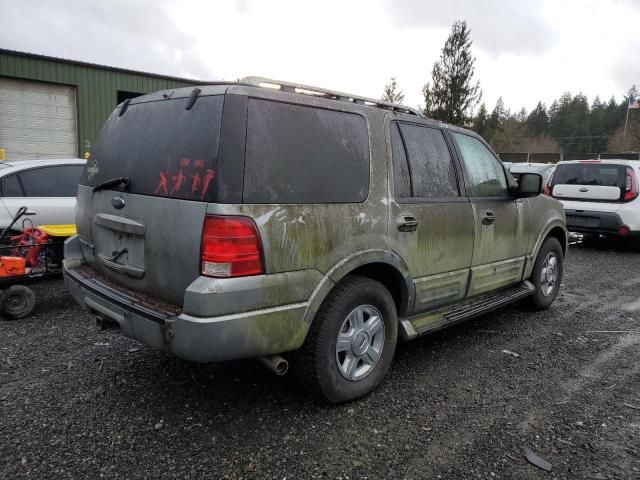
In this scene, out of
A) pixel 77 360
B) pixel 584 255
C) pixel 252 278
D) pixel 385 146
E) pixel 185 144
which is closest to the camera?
pixel 252 278

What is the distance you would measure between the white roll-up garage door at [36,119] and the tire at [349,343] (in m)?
15.9

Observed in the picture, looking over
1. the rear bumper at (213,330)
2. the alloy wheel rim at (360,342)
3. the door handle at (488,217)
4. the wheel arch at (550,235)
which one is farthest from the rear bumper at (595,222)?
the rear bumper at (213,330)

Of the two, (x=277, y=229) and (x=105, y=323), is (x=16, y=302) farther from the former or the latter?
(x=277, y=229)

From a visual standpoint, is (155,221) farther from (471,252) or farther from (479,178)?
(479,178)

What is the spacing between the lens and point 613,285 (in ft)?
22.2

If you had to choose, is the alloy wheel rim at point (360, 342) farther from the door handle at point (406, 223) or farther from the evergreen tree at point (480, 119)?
the evergreen tree at point (480, 119)

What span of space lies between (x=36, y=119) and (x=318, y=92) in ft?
50.6

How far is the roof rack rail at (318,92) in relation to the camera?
9.20 feet

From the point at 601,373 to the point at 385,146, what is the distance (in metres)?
2.46

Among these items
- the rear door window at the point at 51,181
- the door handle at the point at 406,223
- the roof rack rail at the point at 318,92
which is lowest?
the rear door window at the point at 51,181

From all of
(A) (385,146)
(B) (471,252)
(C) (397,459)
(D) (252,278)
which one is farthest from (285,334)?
(B) (471,252)

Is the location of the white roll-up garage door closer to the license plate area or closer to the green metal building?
the green metal building

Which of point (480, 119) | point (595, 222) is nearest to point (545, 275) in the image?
point (595, 222)

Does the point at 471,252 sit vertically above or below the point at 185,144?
below
